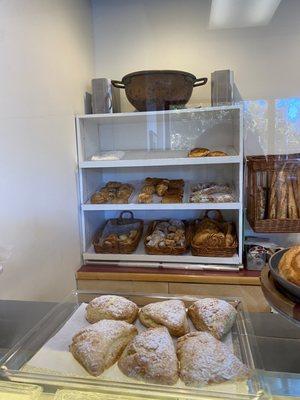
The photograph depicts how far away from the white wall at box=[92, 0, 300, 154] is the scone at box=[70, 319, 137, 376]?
1.55 metres

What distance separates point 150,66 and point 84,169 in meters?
0.74

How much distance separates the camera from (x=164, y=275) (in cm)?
169

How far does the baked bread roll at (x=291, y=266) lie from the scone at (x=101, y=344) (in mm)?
310

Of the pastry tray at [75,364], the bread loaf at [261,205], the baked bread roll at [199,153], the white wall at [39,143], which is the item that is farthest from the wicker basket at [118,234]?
the pastry tray at [75,364]

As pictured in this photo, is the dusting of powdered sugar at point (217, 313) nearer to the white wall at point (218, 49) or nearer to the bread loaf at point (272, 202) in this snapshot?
the bread loaf at point (272, 202)

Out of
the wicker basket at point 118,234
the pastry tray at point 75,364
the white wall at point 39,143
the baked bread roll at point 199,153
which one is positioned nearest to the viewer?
the pastry tray at point 75,364

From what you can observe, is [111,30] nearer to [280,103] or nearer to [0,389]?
Result: [280,103]

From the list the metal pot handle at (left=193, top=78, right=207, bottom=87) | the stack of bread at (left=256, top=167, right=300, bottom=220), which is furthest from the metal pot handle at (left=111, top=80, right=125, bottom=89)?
the stack of bread at (left=256, top=167, right=300, bottom=220)

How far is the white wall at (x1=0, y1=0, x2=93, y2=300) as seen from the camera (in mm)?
1110

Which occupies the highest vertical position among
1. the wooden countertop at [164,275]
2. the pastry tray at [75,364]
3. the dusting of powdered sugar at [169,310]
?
the dusting of powdered sugar at [169,310]

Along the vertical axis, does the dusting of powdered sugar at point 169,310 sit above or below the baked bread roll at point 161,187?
below

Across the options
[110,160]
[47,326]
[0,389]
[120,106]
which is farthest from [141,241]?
[0,389]

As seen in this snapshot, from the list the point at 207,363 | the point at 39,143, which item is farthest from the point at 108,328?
the point at 39,143

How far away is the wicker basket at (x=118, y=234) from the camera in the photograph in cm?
180
